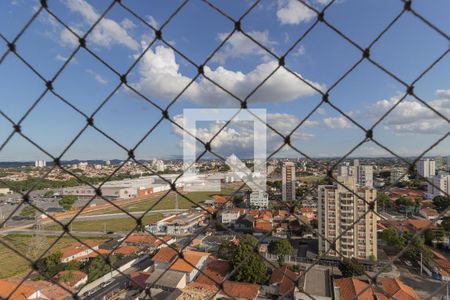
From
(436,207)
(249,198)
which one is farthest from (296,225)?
(436,207)

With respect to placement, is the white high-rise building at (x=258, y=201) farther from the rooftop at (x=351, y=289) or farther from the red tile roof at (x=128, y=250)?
the rooftop at (x=351, y=289)

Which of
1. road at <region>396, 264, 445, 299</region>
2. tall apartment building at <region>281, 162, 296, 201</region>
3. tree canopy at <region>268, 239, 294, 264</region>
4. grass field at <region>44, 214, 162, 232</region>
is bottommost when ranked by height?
grass field at <region>44, 214, 162, 232</region>

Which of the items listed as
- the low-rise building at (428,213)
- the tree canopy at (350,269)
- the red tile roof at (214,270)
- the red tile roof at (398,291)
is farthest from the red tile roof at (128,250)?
the low-rise building at (428,213)

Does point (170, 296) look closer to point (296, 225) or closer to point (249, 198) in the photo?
point (296, 225)

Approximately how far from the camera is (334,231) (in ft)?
28.9

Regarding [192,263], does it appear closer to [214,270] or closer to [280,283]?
[214,270]

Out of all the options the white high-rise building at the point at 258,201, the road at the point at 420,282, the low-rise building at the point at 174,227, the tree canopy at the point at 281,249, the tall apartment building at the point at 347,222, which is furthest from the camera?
the white high-rise building at the point at 258,201

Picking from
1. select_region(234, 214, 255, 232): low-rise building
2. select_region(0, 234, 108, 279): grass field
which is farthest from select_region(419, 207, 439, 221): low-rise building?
select_region(0, 234, 108, 279): grass field

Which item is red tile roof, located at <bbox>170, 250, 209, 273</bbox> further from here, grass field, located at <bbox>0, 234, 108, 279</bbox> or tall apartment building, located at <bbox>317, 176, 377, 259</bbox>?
tall apartment building, located at <bbox>317, 176, 377, 259</bbox>

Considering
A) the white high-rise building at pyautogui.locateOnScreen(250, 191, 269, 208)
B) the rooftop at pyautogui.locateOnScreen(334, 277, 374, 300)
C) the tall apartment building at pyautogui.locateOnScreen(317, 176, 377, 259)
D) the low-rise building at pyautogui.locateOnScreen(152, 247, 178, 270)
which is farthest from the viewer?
the white high-rise building at pyautogui.locateOnScreen(250, 191, 269, 208)

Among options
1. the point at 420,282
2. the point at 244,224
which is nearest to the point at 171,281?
the point at 420,282

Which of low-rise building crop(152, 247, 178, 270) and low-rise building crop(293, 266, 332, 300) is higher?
low-rise building crop(293, 266, 332, 300)

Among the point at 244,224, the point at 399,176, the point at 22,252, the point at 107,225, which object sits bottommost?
the point at 107,225

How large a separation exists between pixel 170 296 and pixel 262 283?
2.47m
